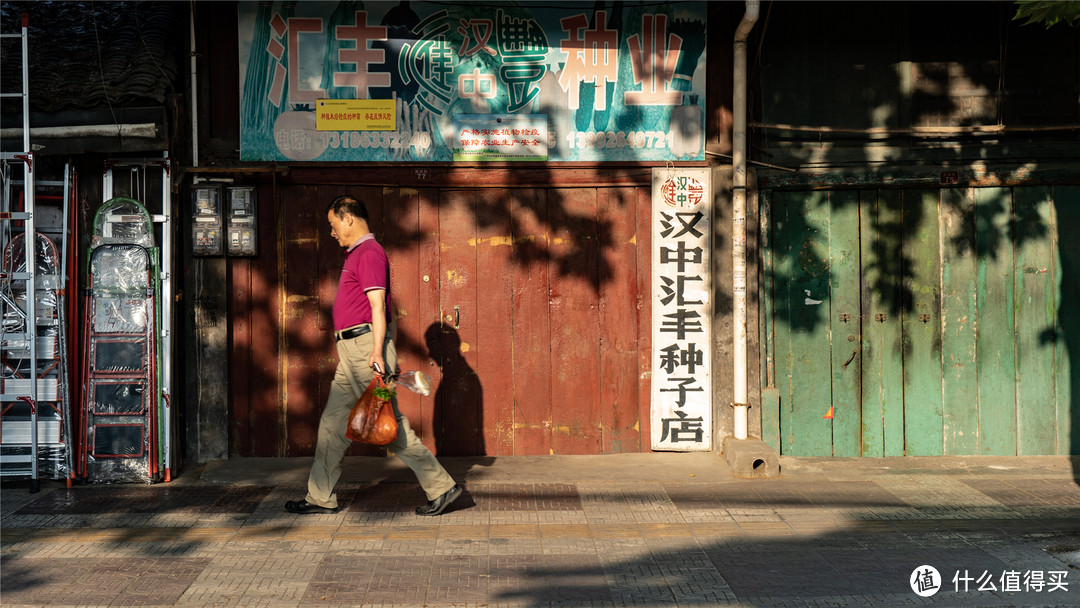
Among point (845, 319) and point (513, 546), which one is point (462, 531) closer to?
point (513, 546)

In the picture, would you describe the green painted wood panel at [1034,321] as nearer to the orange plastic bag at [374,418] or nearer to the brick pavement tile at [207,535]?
the orange plastic bag at [374,418]

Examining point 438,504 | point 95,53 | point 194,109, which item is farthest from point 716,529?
point 95,53

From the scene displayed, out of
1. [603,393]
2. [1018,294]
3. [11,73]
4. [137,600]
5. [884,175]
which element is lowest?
[137,600]

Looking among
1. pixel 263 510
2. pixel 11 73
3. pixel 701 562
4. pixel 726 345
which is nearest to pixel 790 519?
pixel 701 562

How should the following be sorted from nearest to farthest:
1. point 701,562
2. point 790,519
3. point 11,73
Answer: point 701,562, point 790,519, point 11,73

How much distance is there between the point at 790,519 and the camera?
247 inches

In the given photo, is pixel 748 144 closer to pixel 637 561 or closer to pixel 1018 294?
pixel 1018 294

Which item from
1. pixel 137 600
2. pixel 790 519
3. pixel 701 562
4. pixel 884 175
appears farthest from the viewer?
pixel 884 175

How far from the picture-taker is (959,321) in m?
8.00

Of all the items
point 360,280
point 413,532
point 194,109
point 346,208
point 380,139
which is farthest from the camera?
point 380,139

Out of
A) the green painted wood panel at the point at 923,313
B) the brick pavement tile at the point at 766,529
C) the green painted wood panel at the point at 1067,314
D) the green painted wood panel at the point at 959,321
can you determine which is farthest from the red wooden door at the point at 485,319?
the green painted wood panel at the point at 1067,314

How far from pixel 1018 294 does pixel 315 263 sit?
5989 mm

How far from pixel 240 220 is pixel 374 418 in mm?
2727

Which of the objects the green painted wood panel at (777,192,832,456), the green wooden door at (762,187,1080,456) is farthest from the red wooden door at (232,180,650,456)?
the green wooden door at (762,187,1080,456)
